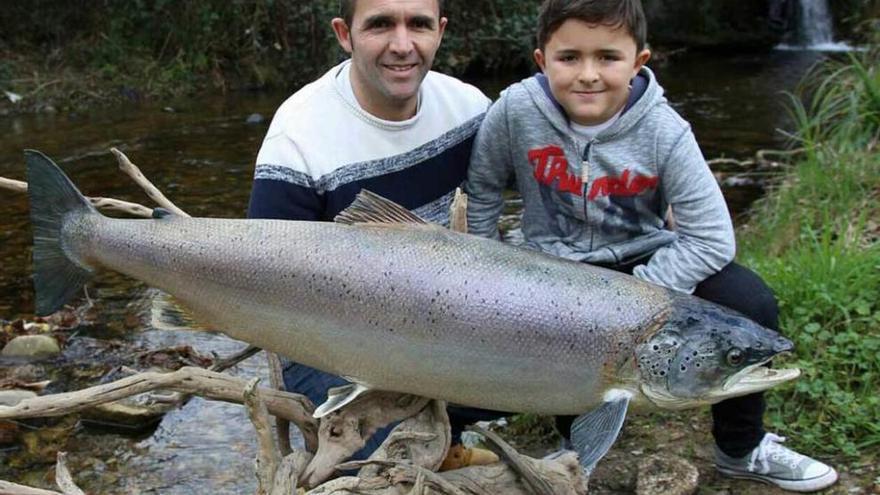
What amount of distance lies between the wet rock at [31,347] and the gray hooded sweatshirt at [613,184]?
116 inches

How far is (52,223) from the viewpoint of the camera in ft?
9.75

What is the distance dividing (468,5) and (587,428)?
12368 millimetres

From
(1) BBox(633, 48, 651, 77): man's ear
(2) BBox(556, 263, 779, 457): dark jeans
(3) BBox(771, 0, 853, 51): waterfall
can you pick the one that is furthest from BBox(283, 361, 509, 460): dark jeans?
(3) BBox(771, 0, 853, 51): waterfall

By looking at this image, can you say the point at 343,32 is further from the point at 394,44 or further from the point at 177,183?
the point at 177,183

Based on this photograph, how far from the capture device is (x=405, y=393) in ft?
9.91

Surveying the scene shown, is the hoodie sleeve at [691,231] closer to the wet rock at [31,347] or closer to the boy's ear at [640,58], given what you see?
the boy's ear at [640,58]

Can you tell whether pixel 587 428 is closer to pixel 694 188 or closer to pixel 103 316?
pixel 694 188

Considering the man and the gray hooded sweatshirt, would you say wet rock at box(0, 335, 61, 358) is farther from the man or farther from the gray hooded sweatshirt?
the gray hooded sweatshirt

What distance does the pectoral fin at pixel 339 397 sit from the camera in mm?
2852

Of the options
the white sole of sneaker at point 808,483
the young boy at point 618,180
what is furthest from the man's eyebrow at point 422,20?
the white sole of sneaker at point 808,483

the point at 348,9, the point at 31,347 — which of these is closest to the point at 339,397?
the point at 348,9

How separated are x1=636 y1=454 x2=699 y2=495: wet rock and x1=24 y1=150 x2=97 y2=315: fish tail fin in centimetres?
210

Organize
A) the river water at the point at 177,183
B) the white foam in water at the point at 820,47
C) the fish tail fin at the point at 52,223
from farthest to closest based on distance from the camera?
the white foam in water at the point at 820,47 < the river water at the point at 177,183 < the fish tail fin at the point at 52,223

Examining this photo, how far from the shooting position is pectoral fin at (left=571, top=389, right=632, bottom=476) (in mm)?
2732
